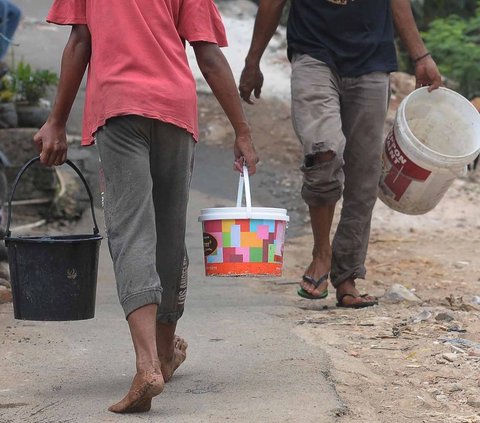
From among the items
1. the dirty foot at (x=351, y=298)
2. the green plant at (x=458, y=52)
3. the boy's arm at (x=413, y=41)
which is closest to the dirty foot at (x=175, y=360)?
the dirty foot at (x=351, y=298)

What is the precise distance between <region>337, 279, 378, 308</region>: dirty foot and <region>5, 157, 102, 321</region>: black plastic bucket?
2114mm

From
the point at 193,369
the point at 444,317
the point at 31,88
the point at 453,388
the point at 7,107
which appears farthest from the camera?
the point at 31,88

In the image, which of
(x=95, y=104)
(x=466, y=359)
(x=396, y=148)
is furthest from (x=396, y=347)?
(x=95, y=104)

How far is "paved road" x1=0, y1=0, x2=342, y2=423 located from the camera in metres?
3.72

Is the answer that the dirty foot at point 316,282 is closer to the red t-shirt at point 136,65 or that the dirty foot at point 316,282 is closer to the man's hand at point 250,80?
the man's hand at point 250,80

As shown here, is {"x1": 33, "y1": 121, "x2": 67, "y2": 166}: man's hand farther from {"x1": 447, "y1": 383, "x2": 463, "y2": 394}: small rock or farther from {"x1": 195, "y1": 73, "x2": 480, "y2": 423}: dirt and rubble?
{"x1": 447, "y1": 383, "x2": 463, "y2": 394}: small rock

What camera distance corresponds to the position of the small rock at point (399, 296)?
6.05 metres

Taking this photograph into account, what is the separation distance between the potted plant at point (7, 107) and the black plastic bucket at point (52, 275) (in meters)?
5.18

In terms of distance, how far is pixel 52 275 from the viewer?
3.97 metres

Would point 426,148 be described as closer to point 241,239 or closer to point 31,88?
point 241,239

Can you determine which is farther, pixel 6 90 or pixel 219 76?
pixel 6 90

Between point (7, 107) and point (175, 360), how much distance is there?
5272 millimetres

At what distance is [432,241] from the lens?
882 centimetres

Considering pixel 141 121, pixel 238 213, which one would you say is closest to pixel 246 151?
pixel 238 213
